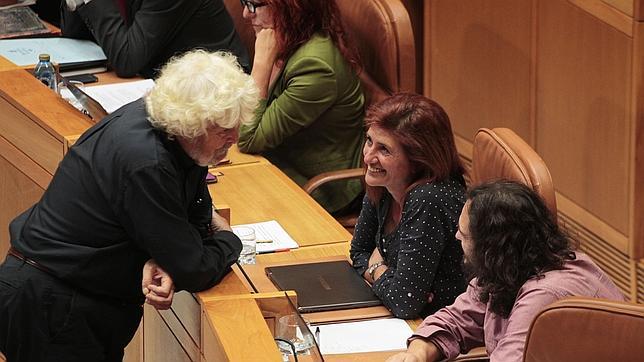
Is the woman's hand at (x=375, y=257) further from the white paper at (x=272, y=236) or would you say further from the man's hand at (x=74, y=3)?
the man's hand at (x=74, y=3)

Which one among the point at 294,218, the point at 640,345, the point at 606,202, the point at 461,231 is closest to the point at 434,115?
the point at 461,231

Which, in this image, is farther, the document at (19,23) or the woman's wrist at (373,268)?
the document at (19,23)

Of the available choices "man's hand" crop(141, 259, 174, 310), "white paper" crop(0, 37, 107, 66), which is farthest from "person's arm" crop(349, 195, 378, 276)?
"white paper" crop(0, 37, 107, 66)

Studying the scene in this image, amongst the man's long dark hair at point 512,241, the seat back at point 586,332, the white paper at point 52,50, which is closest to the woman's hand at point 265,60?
the white paper at point 52,50

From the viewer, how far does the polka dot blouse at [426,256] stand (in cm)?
313

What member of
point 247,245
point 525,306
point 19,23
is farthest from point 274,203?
point 19,23

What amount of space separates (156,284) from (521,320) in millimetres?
810

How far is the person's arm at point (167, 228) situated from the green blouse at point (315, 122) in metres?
1.42

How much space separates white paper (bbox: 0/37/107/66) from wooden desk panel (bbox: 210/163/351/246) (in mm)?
1063

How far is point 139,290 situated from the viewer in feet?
9.70

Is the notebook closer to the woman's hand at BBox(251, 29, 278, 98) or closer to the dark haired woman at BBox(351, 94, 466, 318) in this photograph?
the dark haired woman at BBox(351, 94, 466, 318)

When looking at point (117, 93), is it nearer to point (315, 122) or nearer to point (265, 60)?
point (265, 60)

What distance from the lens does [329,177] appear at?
4137 mm

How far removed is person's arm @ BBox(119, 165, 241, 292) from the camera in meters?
2.67
